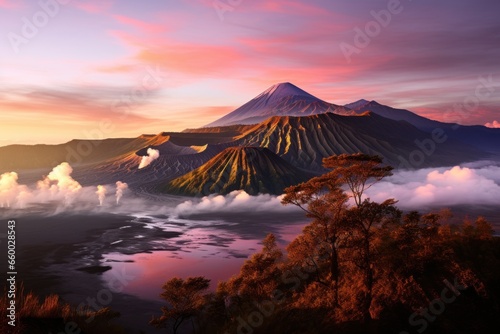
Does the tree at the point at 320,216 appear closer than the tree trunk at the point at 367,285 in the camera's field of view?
No

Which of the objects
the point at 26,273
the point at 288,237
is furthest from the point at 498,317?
the point at 288,237

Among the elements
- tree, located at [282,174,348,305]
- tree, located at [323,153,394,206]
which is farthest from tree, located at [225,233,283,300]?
tree, located at [323,153,394,206]

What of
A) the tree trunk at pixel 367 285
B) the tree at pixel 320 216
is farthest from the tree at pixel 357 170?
the tree trunk at pixel 367 285

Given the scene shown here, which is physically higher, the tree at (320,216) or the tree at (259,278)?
the tree at (320,216)

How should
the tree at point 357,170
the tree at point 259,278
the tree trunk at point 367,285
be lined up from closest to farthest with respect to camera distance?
1. the tree trunk at point 367,285
2. the tree at point 357,170
3. the tree at point 259,278

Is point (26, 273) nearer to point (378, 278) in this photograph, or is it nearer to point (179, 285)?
point (179, 285)

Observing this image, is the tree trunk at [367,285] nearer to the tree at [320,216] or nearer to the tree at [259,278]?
the tree at [320,216]

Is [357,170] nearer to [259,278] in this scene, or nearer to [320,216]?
[320,216]

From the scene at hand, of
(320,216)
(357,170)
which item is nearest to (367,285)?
(320,216)

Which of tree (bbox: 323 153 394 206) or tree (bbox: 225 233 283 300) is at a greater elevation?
tree (bbox: 323 153 394 206)

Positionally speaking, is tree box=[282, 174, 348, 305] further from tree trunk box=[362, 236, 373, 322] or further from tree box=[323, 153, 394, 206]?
tree trunk box=[362, 236, 373, 322]

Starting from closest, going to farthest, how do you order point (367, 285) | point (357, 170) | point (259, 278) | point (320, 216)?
point (367, 285) < point (357, 170) < point (320, 216) < point (259, 278)

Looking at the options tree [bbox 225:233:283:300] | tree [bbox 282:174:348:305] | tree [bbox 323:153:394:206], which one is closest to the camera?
tree [bbox 323:153:394:206]
